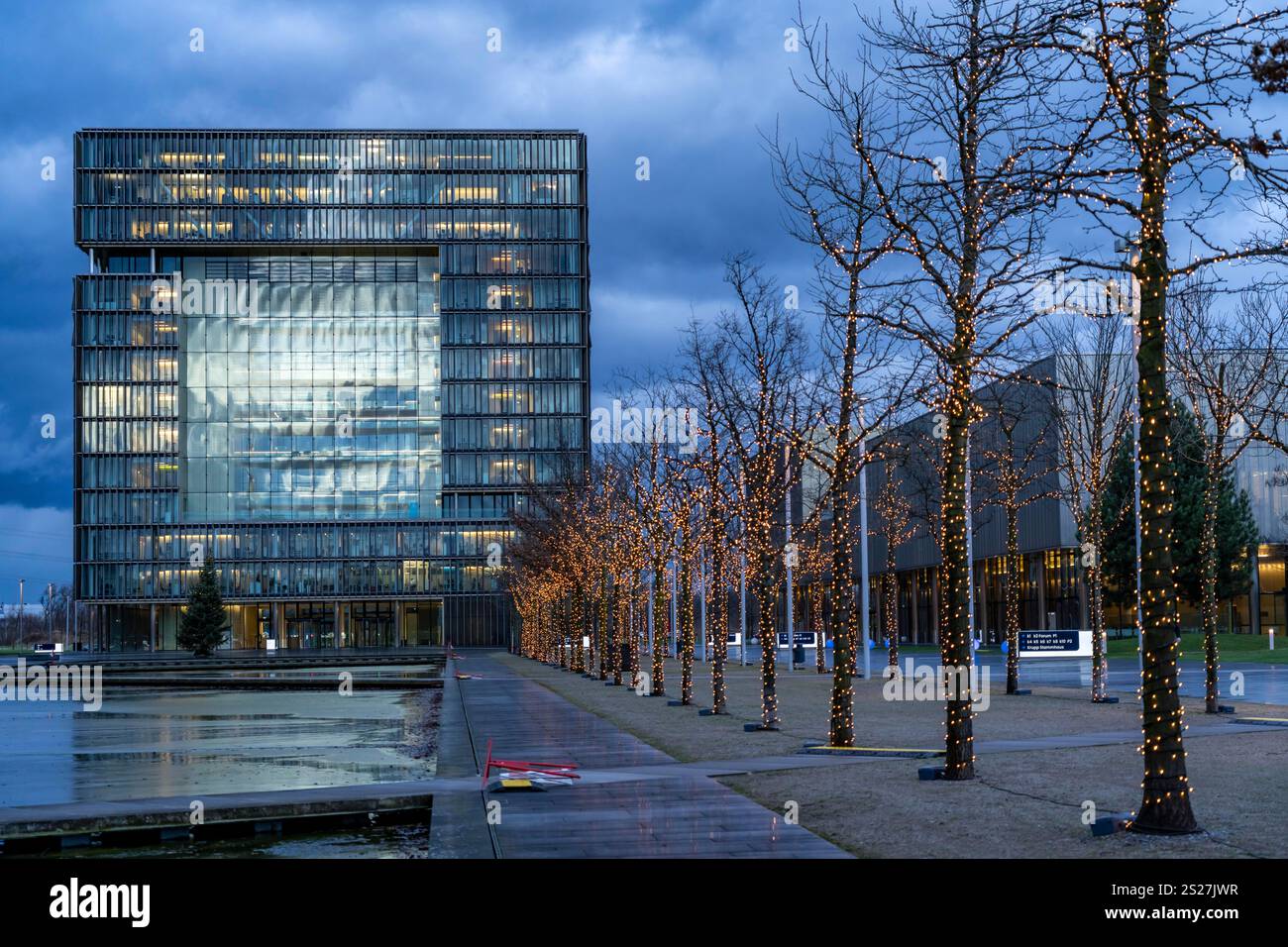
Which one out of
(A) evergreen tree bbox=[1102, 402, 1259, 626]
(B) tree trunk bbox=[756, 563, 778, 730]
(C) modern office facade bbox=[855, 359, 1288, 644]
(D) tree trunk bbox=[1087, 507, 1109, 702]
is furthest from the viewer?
(C) modern office facade bbox=[855, 359, 1288, 644]

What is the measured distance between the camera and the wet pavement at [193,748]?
63.4 ft

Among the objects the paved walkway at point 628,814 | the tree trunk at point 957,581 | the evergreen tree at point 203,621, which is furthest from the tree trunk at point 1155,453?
the evergreen tree at point 203,621

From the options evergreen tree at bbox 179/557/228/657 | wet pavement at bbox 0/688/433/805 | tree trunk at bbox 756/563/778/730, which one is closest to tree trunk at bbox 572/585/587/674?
wet pavement at bbox 0/688/433/805

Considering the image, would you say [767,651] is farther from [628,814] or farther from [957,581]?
[628,814]

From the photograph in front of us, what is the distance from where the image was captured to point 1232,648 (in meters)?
65.6

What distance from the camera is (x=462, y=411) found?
470 ft

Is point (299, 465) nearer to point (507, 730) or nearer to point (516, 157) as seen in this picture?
point (516, 157)

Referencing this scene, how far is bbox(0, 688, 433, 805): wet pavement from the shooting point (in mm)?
19312

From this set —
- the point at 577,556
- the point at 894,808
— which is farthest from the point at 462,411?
the point at 894,808

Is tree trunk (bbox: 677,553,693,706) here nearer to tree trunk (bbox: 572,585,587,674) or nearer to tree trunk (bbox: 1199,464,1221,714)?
tree trunk (bbox: 1199,464,1221,714)

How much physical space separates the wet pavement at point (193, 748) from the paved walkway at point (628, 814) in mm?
2355

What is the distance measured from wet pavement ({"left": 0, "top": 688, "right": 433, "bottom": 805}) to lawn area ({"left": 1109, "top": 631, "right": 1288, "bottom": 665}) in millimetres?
36213

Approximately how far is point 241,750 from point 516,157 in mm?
126732

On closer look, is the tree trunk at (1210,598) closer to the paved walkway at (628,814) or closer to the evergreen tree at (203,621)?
the paved walkway at (628,814)
